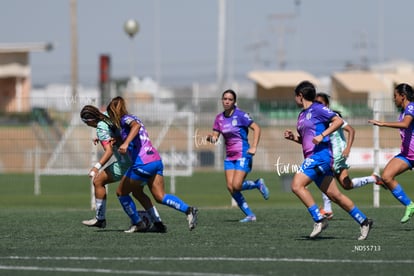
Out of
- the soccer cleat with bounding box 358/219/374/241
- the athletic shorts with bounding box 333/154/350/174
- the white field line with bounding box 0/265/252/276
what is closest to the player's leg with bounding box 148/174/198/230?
the soccer cleat with bounding box 358/219/374/241

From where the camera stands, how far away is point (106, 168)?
15.4 metres

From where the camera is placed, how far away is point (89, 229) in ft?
52.4

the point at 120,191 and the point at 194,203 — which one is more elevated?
the point at 120,191

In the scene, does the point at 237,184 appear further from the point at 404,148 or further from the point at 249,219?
the point at 404,148

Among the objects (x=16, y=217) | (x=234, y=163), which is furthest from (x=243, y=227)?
(x=16, y=217)

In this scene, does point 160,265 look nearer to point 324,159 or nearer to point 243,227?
point 324,159

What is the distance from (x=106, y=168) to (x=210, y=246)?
2776mm

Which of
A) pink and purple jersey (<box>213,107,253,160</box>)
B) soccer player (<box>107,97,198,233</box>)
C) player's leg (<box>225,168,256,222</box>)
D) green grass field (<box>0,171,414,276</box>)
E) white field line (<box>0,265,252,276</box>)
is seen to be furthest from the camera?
pink and purple jersey (<box>213,107,253,160</box>)

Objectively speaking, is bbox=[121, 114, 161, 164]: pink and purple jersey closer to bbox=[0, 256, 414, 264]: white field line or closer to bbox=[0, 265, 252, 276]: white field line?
bbox=[0, 256, 414, 264]: white field line

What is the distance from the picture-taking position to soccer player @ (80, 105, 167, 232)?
14898mm

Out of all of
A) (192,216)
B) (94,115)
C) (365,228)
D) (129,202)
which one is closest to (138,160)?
(129,202)

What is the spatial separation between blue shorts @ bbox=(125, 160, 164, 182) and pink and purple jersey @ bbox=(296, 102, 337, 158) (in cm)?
206

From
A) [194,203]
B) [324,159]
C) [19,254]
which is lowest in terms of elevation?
[194,203]

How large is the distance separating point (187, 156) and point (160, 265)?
24.2 m
